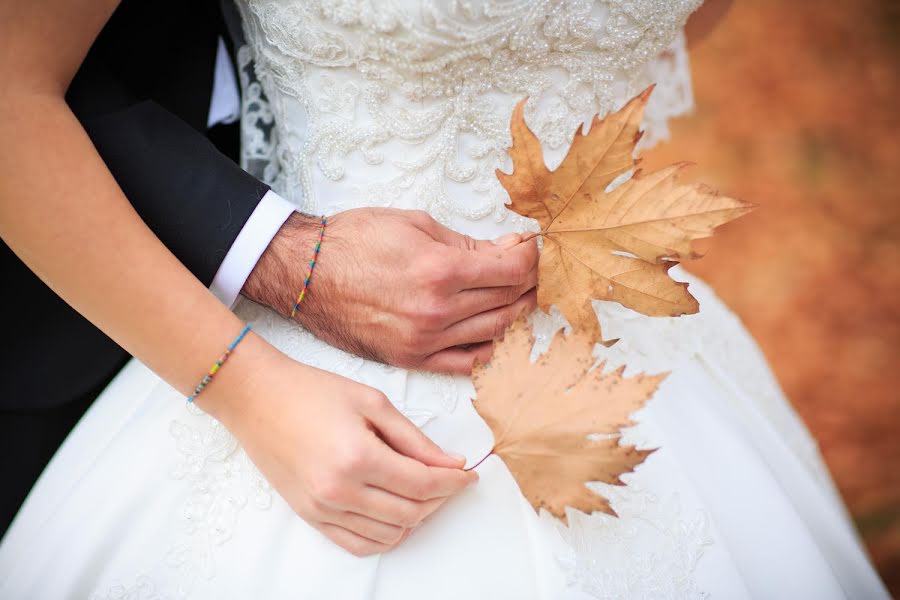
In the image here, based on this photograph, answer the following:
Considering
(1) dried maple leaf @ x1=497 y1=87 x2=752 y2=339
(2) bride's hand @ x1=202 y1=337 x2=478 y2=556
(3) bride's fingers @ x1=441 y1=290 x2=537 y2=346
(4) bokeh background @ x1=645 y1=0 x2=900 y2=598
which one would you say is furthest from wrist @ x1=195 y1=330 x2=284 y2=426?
(4) bokeh background @ x1=645 y1=0 x2=900 y2=598

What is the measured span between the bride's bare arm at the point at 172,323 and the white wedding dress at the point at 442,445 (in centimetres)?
8

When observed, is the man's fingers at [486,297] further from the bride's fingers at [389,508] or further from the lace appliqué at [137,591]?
the lace appliqué at [137,591]

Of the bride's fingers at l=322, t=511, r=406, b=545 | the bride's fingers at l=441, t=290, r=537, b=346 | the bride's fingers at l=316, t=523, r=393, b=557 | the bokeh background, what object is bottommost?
the bride's fingers at l=316, t=523, r=393, b=557

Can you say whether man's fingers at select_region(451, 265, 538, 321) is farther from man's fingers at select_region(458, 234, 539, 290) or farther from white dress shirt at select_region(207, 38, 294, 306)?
white dress shirt at select_region(207, 38, 294, 306)

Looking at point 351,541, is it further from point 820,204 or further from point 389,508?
point 820,204

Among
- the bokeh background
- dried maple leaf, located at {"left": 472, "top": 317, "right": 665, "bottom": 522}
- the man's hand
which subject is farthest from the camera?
the bokeh background

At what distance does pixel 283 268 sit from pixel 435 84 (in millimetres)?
314

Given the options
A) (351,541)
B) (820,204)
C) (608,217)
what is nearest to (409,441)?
(351,541)

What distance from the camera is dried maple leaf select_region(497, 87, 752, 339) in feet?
2.16

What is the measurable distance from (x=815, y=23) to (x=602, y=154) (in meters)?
4.46

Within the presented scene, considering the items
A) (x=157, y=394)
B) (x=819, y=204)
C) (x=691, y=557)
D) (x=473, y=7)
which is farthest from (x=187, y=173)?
(x=819, y=204)

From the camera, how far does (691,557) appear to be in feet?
2.47

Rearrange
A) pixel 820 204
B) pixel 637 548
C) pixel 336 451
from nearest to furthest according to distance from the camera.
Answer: pixel 336 451 < pixel 637 548 < pixel 820 204

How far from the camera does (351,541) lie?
0.68m
